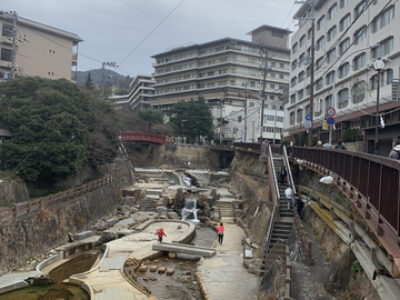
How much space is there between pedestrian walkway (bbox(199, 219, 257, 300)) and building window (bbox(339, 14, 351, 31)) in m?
28.2

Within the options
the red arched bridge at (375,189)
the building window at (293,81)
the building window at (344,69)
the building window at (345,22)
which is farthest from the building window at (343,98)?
the red arched bridge at (375,189)

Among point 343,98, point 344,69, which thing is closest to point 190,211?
point 343,98

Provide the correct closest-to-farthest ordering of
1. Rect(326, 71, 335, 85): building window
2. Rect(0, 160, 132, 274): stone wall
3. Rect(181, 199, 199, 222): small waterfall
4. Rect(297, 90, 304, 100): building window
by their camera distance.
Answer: Rect(0, 160, 132, 274): stone wall → Rect(181, 199, 199, 222): small waterfall → Rect(326, 71, 335, 85): building window → Rect(297, 90, 304, 100): building window

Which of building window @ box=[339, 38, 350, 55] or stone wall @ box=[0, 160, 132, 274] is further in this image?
building window @ box=[339, 38, 350, 55]

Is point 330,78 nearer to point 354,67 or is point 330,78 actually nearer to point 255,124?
point 354,67

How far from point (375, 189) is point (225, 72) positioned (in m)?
85.2

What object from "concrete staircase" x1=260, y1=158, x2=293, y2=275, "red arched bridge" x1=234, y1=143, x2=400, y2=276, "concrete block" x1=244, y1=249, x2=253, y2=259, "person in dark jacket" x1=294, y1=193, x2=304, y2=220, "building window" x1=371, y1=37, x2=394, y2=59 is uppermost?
"building window" x1=371, y1=37, x2=394, y2=59

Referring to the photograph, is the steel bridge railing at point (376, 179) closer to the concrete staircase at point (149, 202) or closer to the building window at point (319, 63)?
the concrete staircase at point (149, 202)

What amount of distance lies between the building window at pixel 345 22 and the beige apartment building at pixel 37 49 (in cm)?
4493

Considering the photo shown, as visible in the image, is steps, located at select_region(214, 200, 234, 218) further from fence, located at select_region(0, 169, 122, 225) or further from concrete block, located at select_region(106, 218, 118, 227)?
fence, located at select_region(0, 169, 122, 225)

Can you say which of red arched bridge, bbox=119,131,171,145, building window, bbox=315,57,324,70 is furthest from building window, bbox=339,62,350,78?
red arched bridge, bbox=119,131,171,145

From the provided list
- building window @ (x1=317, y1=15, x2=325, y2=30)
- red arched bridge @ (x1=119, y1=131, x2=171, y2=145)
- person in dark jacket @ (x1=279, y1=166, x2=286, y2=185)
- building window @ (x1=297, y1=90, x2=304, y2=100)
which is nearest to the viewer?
person in dark jacket @ (x1=279, y1=166, x2=286, y2=185)

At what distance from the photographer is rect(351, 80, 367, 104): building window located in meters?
32.9

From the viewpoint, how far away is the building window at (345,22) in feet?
125
